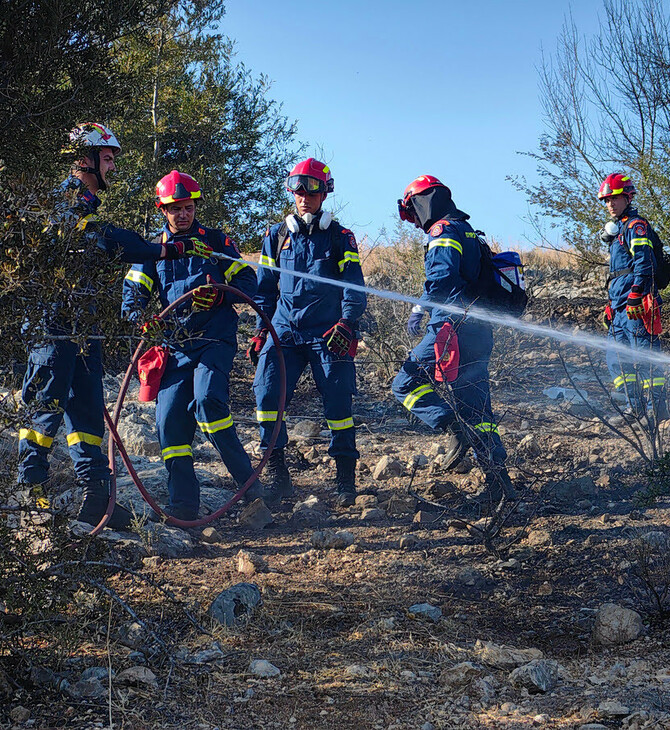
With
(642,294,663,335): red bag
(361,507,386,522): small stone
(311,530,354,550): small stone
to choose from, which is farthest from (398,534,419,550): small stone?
(642,294,663,335): red bag

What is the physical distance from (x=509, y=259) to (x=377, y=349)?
13.6 ft

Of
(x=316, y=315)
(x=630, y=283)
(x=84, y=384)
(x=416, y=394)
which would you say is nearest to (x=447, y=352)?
(x=416, y=394)

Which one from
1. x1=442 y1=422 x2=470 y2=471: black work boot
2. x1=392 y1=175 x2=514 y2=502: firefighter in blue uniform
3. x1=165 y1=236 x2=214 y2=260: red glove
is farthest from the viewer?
x1=442 y1=422 x2=470 y2=471: black work boot

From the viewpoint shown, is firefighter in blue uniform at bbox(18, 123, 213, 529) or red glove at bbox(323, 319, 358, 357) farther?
red glove at bbox(323, 319, 358, 357)

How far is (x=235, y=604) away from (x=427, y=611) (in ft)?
2.76

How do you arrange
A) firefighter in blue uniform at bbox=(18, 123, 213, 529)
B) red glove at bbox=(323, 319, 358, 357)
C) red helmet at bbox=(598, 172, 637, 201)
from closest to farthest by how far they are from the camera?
firefighter in blue uniform at bbox=(18, 123, 213, 529)
red glove at bbox=(323, 319, 358, 357)
red helmet at bbox=(598, 172, 637, 201)

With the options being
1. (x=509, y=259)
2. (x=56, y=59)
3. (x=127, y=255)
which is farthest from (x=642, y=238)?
(x=56, y=59)

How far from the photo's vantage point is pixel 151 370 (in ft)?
16.7

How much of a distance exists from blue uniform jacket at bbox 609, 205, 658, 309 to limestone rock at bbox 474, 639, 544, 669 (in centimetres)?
422

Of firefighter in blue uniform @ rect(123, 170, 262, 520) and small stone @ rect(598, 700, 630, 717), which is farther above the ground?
firefighter in blue uniform @ rect(123, 170, 262, 520)

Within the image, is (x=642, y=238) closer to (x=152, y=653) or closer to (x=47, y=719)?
(x=152, y=653)

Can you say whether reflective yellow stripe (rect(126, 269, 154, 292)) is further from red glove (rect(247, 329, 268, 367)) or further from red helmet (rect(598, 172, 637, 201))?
red helmet (rect(598, 172, 637, 201))

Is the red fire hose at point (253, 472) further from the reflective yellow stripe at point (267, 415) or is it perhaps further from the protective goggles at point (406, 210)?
the protective goggles at point (406, 210)

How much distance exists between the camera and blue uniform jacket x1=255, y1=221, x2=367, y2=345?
5.49 meters
